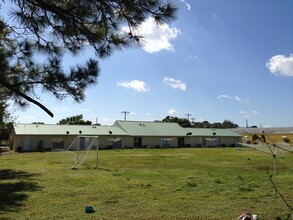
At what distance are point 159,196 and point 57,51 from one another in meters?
5.31

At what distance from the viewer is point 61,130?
49.1m

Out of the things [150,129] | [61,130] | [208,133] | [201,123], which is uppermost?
[201,123]

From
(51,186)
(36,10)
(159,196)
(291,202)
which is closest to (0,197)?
(51,186)

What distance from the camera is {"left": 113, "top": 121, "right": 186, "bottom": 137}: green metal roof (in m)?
56.0

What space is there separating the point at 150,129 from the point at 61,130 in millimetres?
16074

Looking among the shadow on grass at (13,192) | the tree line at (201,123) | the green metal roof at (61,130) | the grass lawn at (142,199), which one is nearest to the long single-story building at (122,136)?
the green metal roof at (61,130)

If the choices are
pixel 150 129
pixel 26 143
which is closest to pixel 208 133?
pixel 150 129

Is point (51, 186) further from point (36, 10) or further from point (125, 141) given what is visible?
point (125, 141)

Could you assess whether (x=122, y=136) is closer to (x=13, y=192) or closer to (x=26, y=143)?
(x=26, y=143)

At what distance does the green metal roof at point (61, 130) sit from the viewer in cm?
4606

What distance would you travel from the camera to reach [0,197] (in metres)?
10.1

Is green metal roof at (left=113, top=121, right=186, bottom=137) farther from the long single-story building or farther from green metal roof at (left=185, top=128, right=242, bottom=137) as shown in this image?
green metal roof at (left=185, top=128, right=242, bottom=137)

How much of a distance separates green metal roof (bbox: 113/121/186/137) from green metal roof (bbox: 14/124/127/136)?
1817 mm

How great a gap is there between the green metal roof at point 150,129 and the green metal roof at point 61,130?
1817 millimetres
